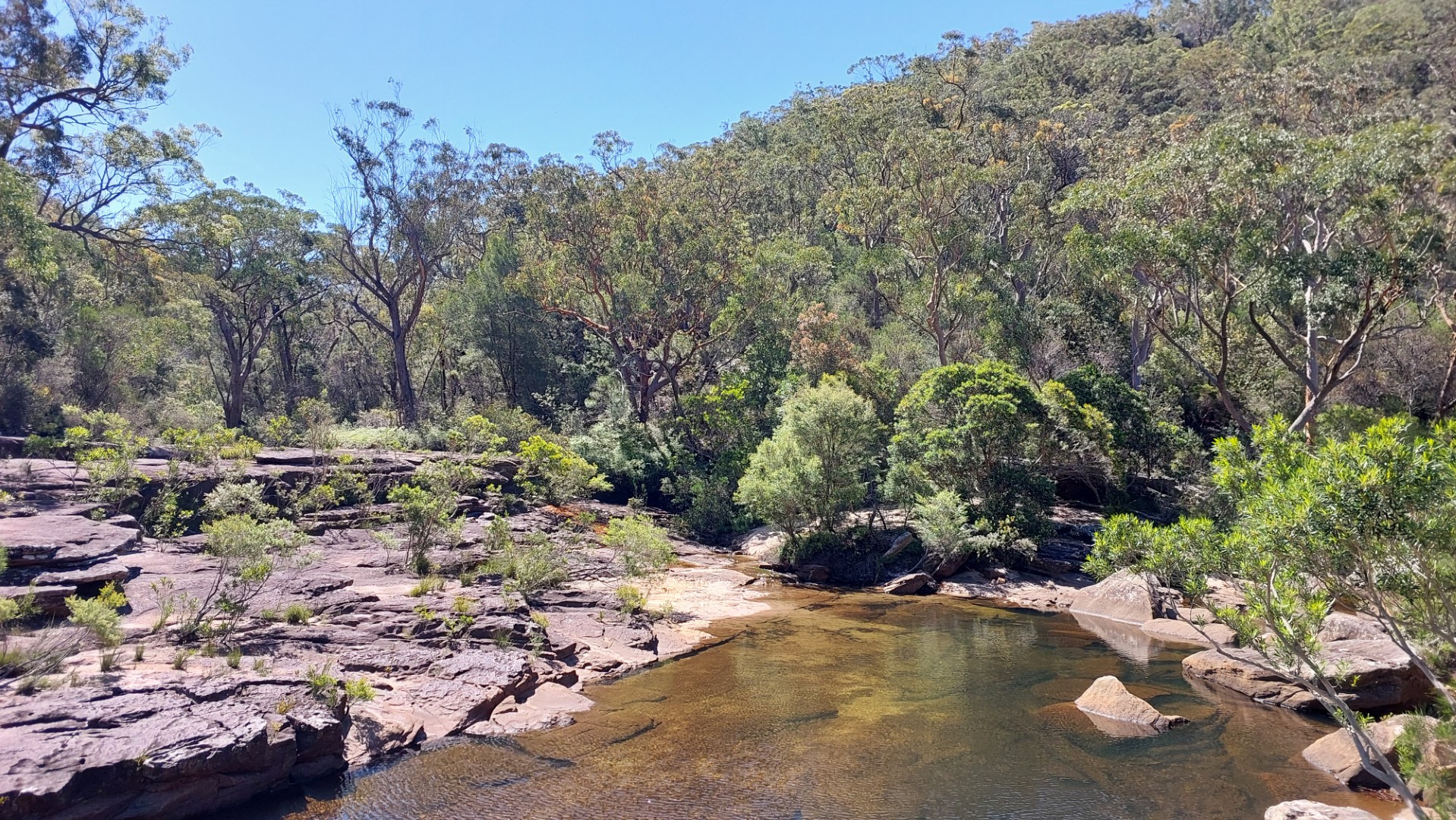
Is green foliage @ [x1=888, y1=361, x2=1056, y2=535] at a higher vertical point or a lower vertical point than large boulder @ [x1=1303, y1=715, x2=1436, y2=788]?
higher

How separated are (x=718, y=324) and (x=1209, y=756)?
27.4m

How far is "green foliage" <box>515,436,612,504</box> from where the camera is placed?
2979 cm

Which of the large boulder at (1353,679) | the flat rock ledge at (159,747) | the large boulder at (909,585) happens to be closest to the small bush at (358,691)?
the flat rock ledge at (159,747)

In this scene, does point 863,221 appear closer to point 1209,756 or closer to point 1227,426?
point 1227,426

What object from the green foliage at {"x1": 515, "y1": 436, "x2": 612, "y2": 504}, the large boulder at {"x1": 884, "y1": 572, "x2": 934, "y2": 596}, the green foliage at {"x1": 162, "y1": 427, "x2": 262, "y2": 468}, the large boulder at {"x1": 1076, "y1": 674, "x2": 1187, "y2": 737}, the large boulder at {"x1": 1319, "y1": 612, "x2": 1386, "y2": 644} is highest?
the green foliage at {"x1": 162, "y1": 427, "x2": 262, "y2": 468}

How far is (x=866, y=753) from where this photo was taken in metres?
11.8

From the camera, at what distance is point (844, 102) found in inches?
1861

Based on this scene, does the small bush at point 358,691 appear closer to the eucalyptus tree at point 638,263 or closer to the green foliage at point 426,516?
the green foliage at point 426,516

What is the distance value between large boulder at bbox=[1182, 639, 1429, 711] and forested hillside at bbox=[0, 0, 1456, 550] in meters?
9.55

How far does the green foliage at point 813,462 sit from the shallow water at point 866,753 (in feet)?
30.8

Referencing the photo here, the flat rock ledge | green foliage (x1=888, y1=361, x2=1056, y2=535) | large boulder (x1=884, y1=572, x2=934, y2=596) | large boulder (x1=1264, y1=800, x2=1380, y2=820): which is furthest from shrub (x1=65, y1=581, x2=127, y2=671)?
green foliage (x1=888, y1=361, x2=1056, y2=535)

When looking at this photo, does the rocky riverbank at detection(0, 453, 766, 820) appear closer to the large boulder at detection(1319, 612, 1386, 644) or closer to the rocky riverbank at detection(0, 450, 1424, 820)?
the rocky riverbank at detection(0, 450, 1424, 820)

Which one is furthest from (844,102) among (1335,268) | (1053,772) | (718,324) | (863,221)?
(1053,772)

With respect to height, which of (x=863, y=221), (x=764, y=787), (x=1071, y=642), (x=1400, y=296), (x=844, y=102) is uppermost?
(x=844, y=102)
